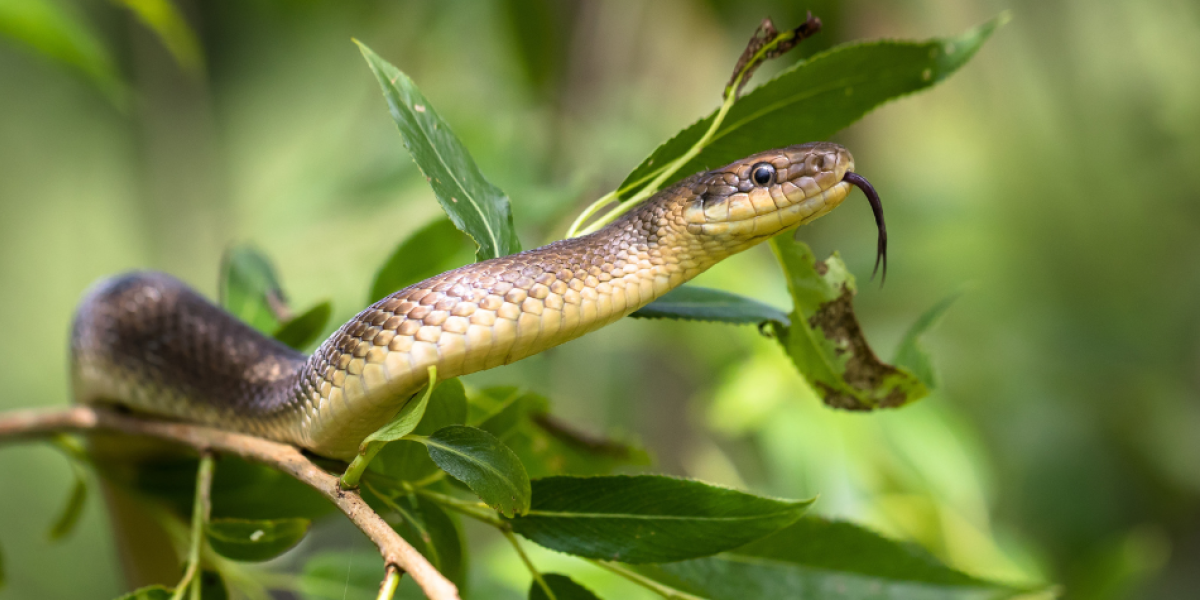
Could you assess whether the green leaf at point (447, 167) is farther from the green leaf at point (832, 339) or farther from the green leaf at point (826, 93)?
the green leaf at point (832, 339)

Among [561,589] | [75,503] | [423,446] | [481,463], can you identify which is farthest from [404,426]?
[75,503]

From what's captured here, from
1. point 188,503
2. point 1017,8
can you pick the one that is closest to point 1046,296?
point 1017,8

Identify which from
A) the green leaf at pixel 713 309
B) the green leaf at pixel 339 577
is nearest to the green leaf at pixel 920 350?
the green leaf at pixel 713 309

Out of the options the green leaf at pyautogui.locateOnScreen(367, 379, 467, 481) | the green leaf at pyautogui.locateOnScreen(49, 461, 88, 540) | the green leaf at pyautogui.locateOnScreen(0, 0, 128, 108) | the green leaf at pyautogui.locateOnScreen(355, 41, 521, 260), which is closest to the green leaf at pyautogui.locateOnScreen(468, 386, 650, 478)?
the green leaf at pyautogui.locateOnScreen(367, 379, 467, 481)

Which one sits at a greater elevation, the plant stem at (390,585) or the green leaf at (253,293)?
the green leaf at (253,293)

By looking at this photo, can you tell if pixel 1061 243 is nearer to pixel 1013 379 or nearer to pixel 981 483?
pixel 1013 379

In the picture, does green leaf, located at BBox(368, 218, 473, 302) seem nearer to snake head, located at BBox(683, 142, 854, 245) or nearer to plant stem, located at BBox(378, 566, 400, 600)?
snake head, located at BBox(683, 142, 854, 245)

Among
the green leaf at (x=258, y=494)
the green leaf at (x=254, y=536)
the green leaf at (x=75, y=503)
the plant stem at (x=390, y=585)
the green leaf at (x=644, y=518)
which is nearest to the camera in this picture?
the plant stem at (x=390, y=585)
